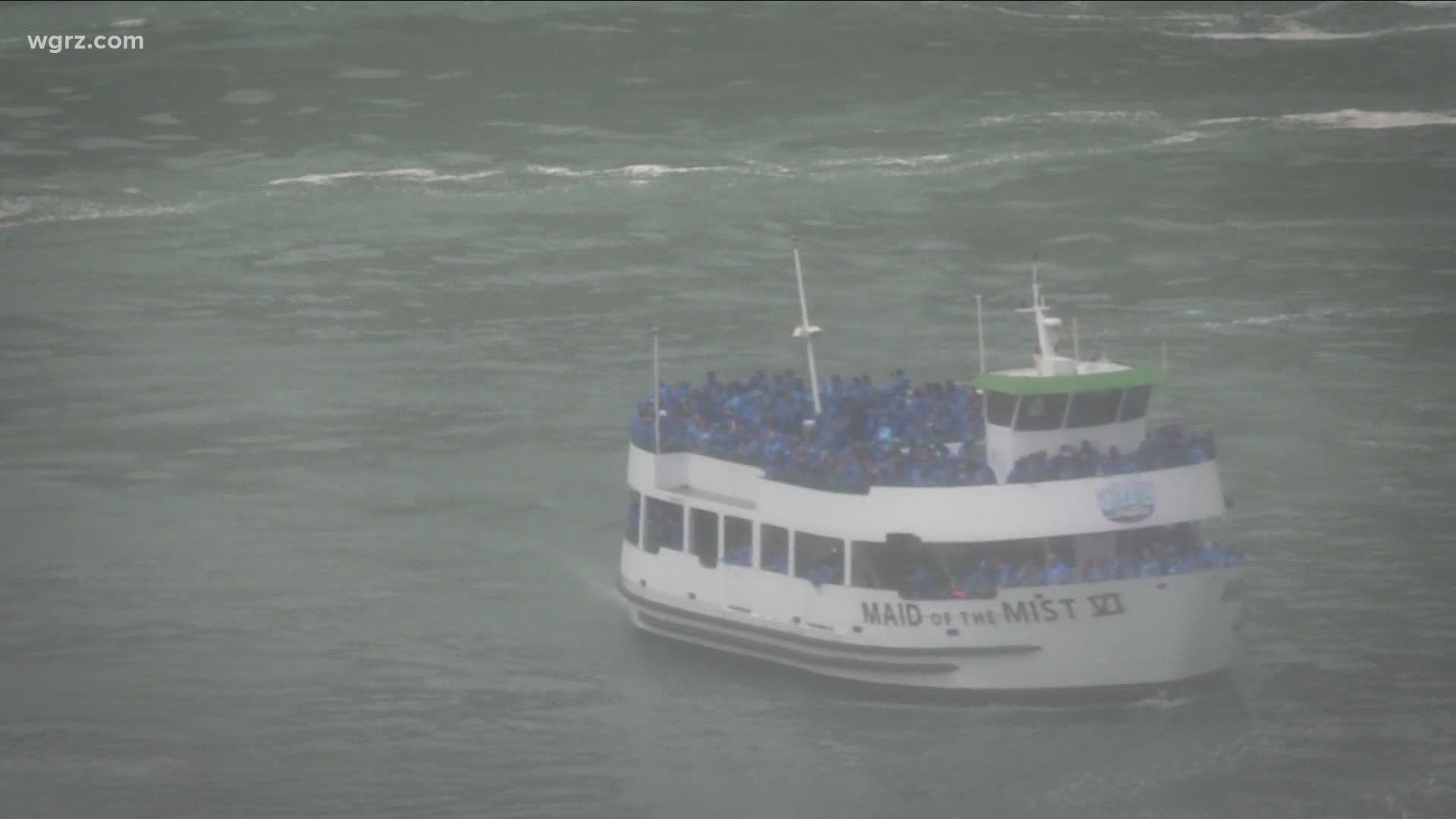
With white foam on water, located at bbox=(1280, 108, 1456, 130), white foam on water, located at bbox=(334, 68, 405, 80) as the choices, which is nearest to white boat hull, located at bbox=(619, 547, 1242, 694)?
white foam on water, located at bbox=(1280, 108, 1456, 130)

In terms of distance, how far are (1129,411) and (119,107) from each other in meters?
50.9

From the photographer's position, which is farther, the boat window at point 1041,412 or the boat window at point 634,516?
the boat window at point 634,516

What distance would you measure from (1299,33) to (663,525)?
2133 inches

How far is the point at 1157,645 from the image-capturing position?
51.3m

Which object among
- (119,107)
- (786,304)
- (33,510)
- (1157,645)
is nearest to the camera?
(1157,645)

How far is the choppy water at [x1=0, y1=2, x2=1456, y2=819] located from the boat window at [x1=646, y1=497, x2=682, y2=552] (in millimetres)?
1733

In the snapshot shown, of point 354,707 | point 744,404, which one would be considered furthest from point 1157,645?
point 354,707

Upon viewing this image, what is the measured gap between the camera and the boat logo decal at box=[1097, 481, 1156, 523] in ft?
167

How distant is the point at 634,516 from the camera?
5584cm

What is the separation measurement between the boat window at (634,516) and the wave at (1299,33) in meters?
52.3

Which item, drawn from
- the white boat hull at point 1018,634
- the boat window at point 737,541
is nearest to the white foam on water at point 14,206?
the boat window at point 737,541

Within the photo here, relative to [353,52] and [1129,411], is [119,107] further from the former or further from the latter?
[1129,411]

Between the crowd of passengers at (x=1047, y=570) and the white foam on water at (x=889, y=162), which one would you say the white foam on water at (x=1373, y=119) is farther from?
the crowd of passengers at (x=1047, y=570)

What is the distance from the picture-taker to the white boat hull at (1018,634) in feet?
167
